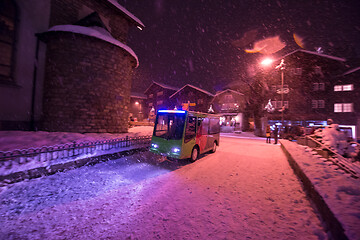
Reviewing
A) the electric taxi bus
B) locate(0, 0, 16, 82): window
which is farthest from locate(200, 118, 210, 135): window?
locate(0, 0, 16, 82): window

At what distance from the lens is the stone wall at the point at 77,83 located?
32.1ft

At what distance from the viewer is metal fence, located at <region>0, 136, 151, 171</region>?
408cm

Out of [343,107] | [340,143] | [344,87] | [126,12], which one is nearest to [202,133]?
[340,143]

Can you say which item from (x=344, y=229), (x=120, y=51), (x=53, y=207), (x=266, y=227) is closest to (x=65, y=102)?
(x=120, y=51)

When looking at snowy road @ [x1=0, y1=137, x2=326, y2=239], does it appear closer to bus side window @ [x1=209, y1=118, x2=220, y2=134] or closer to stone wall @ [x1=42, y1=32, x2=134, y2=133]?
bus side window @ [x1=209, y1=118, x2=220, y2=134]

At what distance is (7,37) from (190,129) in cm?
1286

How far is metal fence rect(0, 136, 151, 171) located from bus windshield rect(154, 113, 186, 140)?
208cm

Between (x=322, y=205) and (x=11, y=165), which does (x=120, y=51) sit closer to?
(x=11, y=165)

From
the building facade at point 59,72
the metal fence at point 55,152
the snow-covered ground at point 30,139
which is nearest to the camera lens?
the metal fence at point 55,152

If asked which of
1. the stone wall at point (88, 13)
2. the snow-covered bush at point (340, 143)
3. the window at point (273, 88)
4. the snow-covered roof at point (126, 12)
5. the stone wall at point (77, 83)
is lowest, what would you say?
the snow-covered bush at point (340, 143)

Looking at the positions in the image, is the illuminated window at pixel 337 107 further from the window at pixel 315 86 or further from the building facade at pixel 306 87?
the window at pixel 315 86

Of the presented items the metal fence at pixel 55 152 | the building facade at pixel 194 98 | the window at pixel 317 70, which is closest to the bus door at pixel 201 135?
the metal fence at pixel 55 152

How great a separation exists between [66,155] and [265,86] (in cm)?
2934

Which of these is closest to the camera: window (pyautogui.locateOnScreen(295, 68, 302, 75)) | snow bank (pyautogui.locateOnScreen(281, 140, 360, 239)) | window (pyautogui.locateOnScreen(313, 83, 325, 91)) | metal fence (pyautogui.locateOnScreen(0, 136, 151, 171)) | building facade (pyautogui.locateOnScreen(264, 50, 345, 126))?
snow bank (pyautogui.locateOnScreen(281, 140, 360, 239))
